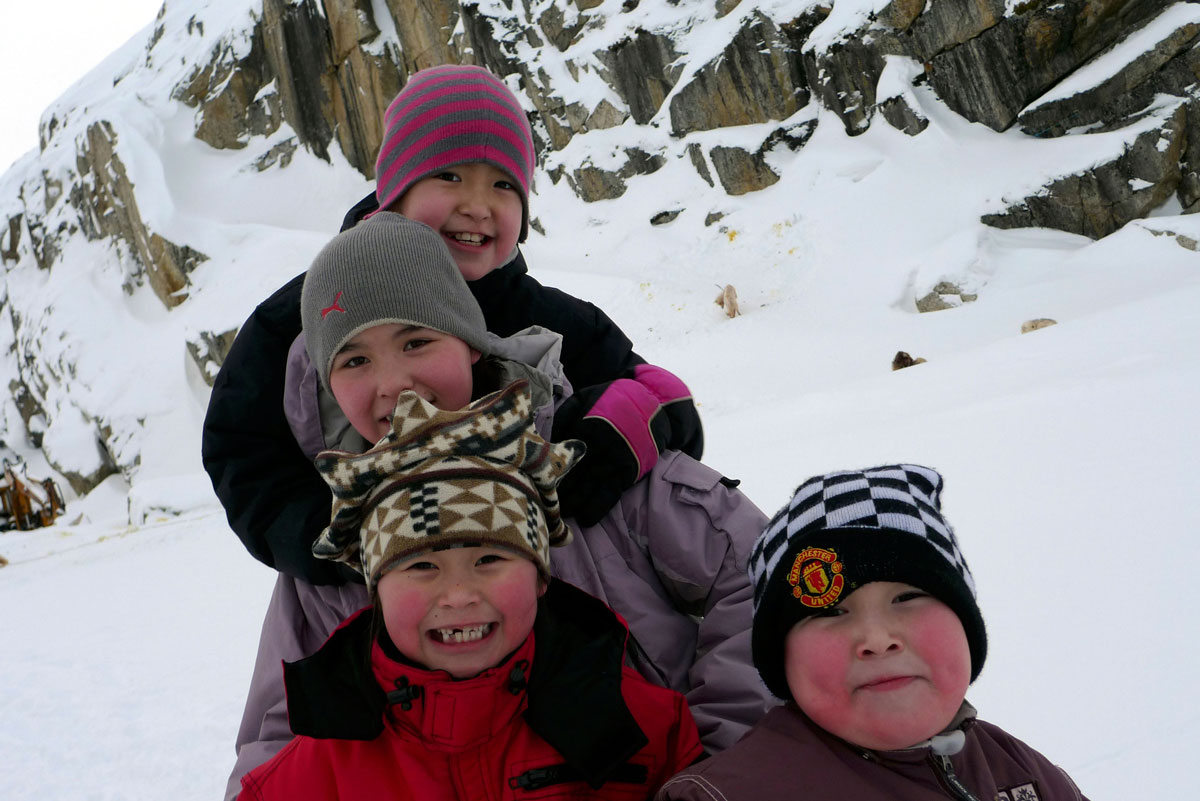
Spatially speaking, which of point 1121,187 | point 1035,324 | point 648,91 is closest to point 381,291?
point 1035,324

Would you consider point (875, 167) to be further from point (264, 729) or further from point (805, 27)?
point (264, 729)

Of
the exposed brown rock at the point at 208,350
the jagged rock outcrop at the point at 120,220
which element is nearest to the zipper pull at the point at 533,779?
the exposed brown rock at the point at 208,350

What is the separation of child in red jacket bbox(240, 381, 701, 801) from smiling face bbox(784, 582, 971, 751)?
23 centimetres

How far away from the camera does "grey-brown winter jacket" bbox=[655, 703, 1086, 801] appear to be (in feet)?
3.43

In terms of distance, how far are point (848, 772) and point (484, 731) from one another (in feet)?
1.68

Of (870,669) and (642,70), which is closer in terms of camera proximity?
(870,669)

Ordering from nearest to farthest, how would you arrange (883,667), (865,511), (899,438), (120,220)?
1. (883,667)
2. (865,511)
3. (899,438)
4. (120,220)

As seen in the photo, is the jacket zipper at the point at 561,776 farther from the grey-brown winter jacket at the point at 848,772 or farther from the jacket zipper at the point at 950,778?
the jacket zipper at the point at 950,778

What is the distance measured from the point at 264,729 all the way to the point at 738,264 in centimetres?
1396

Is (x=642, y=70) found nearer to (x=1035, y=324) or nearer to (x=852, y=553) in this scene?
(x=1035, y=324)

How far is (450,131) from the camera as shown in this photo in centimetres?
168

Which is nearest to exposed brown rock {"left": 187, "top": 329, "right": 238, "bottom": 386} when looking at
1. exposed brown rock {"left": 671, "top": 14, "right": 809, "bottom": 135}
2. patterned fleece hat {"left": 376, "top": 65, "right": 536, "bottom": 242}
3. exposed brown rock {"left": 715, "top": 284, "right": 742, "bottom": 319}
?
exposed brown rock {"left": 671, "top": 14, "right": 809, "bottom": 135}

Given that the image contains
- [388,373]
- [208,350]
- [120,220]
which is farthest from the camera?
[120,220]

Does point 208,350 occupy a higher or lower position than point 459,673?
higher
